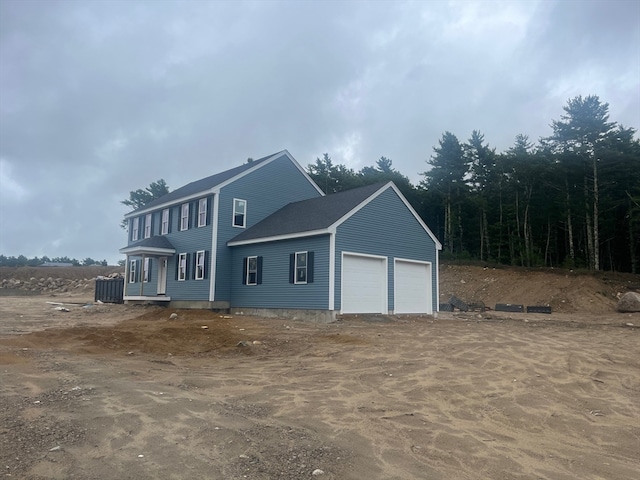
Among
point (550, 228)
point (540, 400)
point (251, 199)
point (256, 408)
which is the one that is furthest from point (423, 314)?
point (550, 228)

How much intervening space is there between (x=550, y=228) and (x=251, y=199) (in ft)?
104

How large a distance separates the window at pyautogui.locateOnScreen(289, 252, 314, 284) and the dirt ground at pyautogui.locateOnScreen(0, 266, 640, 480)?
559 cm

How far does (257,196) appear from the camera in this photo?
24.4 metres

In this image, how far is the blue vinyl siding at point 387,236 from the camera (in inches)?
734

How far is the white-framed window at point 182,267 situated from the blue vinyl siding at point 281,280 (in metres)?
3.05

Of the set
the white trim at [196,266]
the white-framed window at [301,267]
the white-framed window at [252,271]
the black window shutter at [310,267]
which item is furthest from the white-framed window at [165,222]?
the black window shutter at [310,267]

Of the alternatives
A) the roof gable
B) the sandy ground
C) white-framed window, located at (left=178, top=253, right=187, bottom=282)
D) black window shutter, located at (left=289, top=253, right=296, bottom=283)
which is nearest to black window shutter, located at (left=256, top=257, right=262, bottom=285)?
the roof gable

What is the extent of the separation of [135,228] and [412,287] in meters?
18.2

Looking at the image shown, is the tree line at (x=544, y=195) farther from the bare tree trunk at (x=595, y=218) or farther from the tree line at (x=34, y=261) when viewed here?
the tree line at (x=34, y=261)

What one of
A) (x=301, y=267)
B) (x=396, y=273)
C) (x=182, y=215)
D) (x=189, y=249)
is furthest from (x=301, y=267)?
(x=182, y=215)

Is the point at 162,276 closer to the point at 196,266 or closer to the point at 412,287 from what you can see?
the point at 196,266

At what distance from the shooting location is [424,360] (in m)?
9.70

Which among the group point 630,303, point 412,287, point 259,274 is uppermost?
point 259,274

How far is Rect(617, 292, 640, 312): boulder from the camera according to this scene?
24.8m
